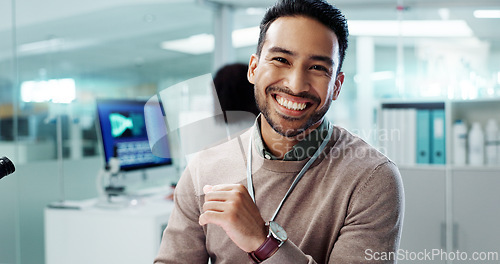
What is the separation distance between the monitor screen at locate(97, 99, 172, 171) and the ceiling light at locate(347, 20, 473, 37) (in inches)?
77.8

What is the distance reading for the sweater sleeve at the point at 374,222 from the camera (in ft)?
2.95

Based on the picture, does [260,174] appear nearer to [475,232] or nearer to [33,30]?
[475,232]

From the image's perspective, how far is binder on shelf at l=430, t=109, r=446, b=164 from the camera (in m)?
2.33

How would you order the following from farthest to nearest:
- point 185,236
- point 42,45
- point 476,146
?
1. point 42,45
2. point 476,146
3. point 185,236

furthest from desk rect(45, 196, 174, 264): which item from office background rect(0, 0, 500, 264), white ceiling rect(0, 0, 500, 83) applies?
white ceiling rect(0, 0, 500, 83)

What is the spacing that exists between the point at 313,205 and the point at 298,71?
294mm

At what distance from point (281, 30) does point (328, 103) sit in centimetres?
19

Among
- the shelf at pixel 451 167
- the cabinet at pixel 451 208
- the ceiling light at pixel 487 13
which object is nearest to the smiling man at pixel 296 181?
the cabinet at pixel 451 208

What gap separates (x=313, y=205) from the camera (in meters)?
0.98

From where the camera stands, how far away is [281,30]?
38.5 inches

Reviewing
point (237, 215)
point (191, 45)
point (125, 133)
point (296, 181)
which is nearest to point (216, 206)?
point (237, 215)

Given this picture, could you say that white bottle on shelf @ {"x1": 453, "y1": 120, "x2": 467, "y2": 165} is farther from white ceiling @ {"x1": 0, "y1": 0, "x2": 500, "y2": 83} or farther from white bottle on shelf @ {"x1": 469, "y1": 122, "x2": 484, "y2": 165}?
white ceiling @ {"x1": 0, "y1": 0, "x2": 500, "y2": 83}

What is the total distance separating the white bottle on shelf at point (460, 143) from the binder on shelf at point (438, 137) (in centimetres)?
7

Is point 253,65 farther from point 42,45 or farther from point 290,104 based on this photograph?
point 42,45
